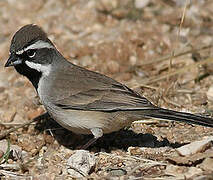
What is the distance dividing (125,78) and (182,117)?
2.55m

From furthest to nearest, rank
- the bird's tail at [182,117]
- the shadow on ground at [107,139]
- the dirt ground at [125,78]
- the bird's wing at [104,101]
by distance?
the shadow on ground at [107,139], the bird's wing at [104,101], the dirt ground at [125,78], the bird's tail at [182,117]

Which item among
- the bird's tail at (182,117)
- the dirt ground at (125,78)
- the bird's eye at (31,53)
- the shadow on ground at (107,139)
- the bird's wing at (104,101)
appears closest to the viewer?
the bird's tail at (182,117)

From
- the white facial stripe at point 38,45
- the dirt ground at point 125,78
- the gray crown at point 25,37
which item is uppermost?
the gray crown at point 25,37

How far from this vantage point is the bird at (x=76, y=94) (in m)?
6.08

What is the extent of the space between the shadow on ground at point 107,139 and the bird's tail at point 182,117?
543 mm

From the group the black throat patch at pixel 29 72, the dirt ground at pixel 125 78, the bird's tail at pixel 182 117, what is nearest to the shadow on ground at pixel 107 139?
the dirt ground at pixel 125 78

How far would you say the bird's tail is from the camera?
222 inches

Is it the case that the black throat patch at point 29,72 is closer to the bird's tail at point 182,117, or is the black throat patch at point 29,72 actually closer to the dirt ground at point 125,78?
the dirt ground at point 125,78

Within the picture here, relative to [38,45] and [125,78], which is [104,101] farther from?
[125,78]

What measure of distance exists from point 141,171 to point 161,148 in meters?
0.70

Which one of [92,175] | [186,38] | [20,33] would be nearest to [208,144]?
[92,175]

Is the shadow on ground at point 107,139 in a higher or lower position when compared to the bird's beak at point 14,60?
lower

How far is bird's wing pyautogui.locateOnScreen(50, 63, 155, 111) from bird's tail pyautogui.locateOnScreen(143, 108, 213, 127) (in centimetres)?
13

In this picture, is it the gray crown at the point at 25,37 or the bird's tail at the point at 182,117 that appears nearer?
the bird's tail at the point at 182,117
